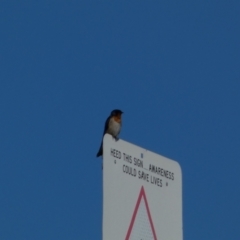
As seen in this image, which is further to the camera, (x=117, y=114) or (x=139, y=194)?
(x=117, y=114)

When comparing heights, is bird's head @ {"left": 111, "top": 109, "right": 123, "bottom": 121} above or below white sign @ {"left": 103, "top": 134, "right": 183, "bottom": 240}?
above

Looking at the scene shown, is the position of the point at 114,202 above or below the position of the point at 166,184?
below

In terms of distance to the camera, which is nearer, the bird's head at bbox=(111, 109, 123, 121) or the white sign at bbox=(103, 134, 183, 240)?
the white sign at bbox=(103, 134, 183, 240)

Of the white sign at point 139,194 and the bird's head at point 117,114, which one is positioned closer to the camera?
the white sign at point 139,194

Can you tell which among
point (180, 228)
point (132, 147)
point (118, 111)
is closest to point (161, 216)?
point (180, 228)

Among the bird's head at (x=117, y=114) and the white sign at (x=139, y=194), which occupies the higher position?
the bird's head at (x=117, y=114)

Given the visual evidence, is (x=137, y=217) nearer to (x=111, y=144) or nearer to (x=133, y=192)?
(x=133, y=192)

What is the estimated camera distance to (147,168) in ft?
9.72

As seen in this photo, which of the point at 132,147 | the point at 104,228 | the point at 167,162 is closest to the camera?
the point at 104,228

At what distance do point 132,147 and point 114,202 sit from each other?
0.36 metres

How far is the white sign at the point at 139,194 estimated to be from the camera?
2627 millimetres

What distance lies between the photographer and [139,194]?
2.86 m

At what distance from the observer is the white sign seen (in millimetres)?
2627

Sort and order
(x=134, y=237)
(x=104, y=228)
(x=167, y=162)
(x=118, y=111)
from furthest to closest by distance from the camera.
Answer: (x=118, y=111)
(x=167, y=162)
(x=134, y=237)
(x=104, y=228)
